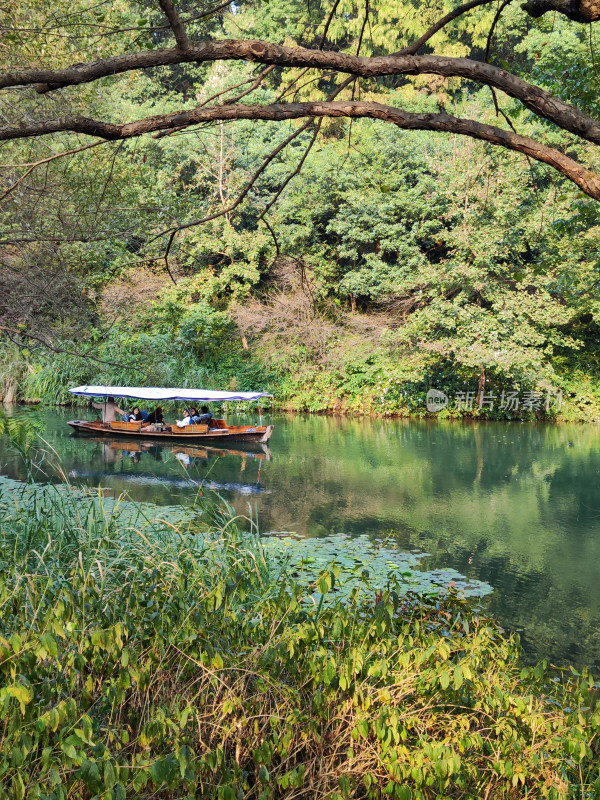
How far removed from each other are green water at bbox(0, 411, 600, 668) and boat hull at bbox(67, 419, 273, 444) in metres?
0.37

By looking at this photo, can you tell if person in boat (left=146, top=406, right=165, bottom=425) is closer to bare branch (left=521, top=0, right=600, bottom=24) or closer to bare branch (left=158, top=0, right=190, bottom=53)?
bare branch (left=158, top=0, right=190, bottom=53)

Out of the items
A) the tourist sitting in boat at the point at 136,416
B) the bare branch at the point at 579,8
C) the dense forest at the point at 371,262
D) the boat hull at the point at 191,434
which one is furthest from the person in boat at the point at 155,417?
the bare branch at the point at 579,8

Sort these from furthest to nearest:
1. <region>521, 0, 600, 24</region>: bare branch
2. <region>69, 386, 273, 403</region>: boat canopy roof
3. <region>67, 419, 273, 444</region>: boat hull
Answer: <region>69, 386, 273, 403</region>: boat canopy roof, <region>67, 419, 273, 444</region>: boat hull, <region>521, 0, 600, 24</region>: bare branch

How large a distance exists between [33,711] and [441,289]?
20052 mm

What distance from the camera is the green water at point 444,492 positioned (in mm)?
7262

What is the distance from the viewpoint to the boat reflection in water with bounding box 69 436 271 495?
1252cm

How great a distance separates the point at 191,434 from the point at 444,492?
6.62 metres

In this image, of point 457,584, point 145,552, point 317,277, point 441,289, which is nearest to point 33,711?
point 145,552

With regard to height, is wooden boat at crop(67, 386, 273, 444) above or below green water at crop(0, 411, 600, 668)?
above

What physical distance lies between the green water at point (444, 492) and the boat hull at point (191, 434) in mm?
373

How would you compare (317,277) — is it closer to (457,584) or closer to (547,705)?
(457,584)

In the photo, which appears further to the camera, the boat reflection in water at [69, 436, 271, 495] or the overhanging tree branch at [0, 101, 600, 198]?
the boat reflection in water at [69, 436, 271, 495]

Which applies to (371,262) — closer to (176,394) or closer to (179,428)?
(176,394)

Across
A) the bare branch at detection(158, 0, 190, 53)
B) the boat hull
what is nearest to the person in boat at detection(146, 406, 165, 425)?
the boat hull
